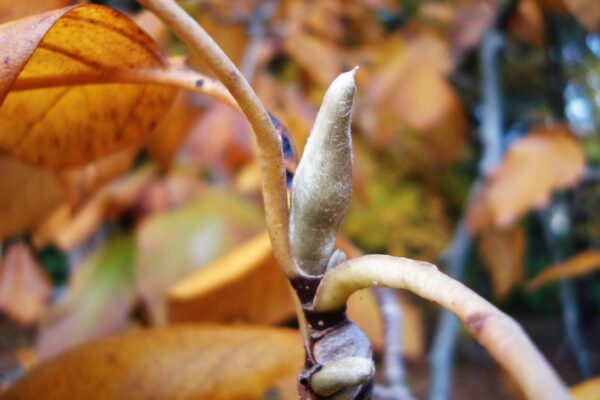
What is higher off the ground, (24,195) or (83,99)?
(83,99)

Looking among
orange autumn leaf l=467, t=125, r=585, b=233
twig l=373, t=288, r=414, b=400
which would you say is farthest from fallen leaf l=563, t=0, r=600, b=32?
twig l=373, t=288, r=414, b=400

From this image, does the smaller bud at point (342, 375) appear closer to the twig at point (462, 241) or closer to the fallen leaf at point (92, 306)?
the twig at point (462, 241)

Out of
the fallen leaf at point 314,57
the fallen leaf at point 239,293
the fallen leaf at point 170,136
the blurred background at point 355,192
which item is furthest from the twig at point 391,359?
the fallen leaf at point 314,57

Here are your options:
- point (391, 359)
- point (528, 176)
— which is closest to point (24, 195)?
point (391, 359)

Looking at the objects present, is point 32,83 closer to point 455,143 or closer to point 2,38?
point 2,38

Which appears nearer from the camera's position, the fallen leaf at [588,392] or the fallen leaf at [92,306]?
the fallen leaf at [588,392]

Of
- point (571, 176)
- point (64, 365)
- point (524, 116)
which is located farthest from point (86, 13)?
point (524, 116)

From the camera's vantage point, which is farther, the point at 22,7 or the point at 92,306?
the point at 92,306

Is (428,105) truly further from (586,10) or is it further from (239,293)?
(239,293)
